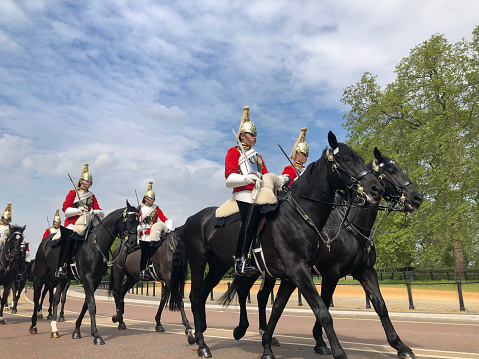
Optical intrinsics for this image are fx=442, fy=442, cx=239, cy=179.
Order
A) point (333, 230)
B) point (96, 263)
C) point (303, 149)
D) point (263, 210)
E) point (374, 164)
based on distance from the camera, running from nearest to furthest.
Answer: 1. point (263, 210)
2. point (333, 230)
3. point (374, 164)
4. point (303, 149)
5. point (96, 263)

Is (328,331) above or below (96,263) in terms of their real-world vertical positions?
below

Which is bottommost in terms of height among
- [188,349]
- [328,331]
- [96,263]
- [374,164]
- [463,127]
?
[188,349]

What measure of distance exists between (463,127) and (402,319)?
75.4ft

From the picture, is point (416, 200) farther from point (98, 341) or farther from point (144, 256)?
point (144, 256)

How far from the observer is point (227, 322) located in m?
13.4

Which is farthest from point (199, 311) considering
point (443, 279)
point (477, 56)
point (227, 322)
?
point (477, 56)

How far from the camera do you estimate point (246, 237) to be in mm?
6551

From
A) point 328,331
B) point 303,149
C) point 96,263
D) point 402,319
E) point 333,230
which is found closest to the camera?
point 328,331

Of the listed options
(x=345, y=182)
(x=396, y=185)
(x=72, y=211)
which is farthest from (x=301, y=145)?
(x=72, y=211)

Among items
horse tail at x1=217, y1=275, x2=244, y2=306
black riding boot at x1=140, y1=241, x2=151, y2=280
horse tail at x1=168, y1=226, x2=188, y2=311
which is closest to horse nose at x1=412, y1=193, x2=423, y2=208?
horse tail at x1=217, y1=275, x2=244, y2=306

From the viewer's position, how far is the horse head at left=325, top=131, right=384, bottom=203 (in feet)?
18.4

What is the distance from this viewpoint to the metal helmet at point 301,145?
968cm

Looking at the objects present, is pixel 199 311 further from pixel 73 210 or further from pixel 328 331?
pixel 73 210

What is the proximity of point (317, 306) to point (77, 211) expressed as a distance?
732 centimetres
